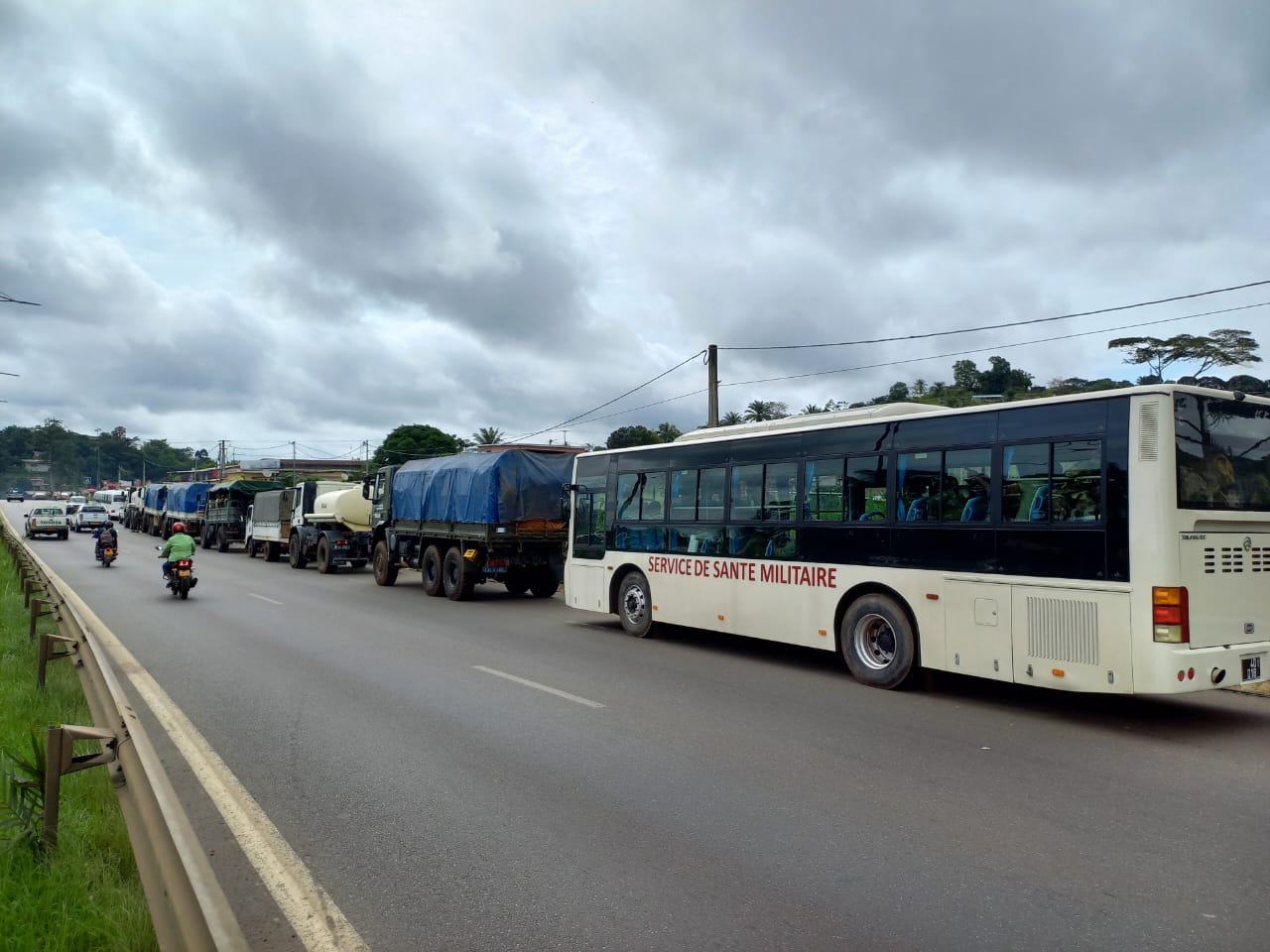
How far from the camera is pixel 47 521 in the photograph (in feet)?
146

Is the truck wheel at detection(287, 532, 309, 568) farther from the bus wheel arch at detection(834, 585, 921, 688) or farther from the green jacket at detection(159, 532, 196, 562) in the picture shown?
the bus wheel arch at detection(834, 585, 921, 688)

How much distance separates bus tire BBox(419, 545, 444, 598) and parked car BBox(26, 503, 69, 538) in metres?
33.2

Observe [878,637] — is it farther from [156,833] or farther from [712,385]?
[712,385]

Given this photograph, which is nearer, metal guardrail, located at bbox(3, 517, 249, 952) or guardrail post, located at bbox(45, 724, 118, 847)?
metal guardrail, located at bbox(3, 517, 249, 952)

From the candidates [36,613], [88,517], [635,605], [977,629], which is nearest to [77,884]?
[977,629]

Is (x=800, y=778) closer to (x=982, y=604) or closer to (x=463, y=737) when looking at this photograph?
(x=463, y=737)

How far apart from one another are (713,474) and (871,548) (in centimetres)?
292

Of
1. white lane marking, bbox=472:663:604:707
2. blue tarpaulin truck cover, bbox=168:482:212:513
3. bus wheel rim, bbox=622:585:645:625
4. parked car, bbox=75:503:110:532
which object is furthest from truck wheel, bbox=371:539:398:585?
parked car, bbox=75:503:110:532

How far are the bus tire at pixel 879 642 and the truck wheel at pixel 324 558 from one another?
65.6 ft

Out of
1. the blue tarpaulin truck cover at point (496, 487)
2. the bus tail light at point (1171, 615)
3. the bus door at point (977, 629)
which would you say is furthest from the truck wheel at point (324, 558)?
the bus tail light at point (1171, 615)

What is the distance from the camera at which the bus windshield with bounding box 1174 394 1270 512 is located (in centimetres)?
756

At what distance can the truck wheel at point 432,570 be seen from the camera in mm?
19703

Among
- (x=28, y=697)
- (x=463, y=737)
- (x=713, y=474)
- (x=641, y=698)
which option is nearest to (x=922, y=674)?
(x=641, y=698)

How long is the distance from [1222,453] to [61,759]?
857cm
